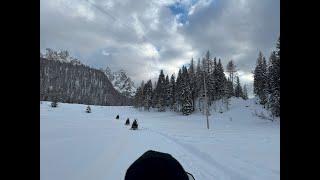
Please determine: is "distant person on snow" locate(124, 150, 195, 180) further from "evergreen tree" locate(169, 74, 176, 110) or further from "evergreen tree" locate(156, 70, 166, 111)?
"evergreen tree" locate(156, 70, 166, 111)

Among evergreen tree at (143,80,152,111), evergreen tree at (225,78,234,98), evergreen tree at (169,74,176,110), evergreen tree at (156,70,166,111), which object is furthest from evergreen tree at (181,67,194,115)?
evergreen tree at (143,80,152,111)

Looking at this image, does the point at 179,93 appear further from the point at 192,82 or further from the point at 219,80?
the point at 219,80

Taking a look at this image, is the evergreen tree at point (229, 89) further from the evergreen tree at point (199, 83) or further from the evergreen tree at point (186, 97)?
the evergreen tree at point (186, 97)

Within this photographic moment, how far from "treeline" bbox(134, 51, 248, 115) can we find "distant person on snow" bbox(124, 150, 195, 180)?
67.4 meters

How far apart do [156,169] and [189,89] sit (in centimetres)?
7101

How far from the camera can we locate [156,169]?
228cm

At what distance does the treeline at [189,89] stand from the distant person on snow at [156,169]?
221 ft

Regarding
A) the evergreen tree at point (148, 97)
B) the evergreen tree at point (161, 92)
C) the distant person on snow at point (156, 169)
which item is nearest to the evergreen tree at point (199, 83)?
the evergreen tree at point (161, 92)

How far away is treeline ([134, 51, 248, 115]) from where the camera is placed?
72750mm
